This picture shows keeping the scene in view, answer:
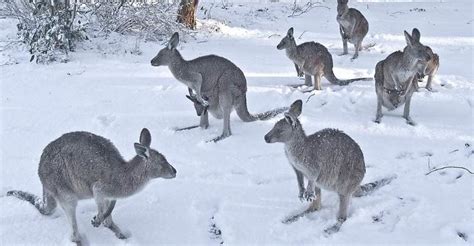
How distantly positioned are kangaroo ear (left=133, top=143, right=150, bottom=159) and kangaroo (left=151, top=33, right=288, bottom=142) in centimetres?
194

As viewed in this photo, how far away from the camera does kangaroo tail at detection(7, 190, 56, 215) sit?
13.3ft

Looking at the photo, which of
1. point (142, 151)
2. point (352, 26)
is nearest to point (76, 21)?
point (352, 26)

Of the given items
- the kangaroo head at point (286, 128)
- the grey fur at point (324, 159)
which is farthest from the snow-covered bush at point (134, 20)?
the grey fur at point (324, 159)

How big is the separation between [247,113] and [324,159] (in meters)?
2.00

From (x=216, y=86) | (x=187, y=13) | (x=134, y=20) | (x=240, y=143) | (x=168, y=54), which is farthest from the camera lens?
(x=187, y=13)

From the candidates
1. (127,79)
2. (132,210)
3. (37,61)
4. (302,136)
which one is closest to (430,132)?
(302,136)

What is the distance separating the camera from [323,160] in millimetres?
4062

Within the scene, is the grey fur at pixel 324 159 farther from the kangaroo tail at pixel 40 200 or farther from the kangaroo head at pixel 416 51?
the kangaroo head at pixel 416 51

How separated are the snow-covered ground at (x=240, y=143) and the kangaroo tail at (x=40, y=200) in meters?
0.06

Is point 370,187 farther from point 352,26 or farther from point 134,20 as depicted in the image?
point 134,20

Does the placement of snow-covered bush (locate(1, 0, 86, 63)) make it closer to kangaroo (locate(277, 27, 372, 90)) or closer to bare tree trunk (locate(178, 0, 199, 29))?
bare tree trunk (locate(178, 0, 199, 29))

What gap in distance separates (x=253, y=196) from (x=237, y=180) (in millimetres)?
313

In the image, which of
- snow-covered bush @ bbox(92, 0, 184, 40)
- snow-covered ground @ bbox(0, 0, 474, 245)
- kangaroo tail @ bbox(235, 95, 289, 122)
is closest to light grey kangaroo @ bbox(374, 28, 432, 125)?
snow-covered ground @ bbox(0, 0, 474, 245)

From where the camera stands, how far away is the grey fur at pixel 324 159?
4.04 meters
